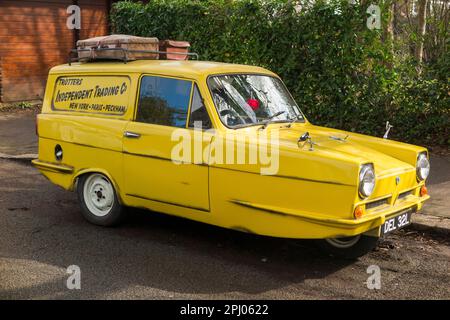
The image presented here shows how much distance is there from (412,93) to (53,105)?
18.1ft

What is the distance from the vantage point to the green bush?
937 cm

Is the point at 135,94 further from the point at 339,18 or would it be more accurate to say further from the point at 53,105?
the point at 339,18

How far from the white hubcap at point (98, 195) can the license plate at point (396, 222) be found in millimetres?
2830

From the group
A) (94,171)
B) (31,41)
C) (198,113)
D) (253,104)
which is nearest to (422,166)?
(253,104)

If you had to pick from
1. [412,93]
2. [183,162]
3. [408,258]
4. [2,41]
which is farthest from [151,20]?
[408,258]

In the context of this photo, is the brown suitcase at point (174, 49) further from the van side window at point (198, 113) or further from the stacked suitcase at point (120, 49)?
the van side window at point (198, 113)

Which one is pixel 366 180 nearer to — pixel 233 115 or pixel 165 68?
pixel 233 115

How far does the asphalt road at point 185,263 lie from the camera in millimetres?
4762

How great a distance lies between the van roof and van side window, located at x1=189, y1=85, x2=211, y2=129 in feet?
0.69

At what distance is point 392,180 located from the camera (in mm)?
5148

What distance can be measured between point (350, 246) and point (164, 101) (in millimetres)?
2261

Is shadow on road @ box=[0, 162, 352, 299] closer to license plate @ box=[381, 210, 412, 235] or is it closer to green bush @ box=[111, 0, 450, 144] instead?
license plate @ box=[381, 210, 412, 235]

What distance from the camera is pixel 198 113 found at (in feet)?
18.5

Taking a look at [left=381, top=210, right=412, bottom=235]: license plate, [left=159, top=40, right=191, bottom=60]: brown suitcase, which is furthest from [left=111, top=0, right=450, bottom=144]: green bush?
[left=381, top=210, right=412, bottom=235]: license plate
